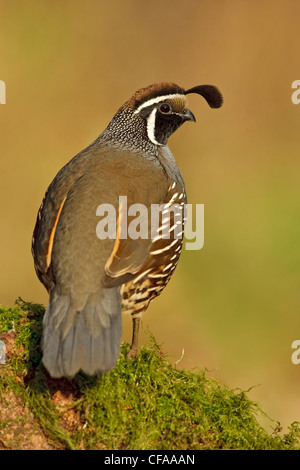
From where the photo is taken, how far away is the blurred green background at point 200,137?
26.4 ft

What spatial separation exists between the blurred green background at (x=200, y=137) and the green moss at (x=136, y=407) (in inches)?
136

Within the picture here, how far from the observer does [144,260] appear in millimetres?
4203

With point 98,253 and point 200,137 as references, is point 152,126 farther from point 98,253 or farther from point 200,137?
point 200,137

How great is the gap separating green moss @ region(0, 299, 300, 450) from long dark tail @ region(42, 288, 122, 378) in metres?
0.18

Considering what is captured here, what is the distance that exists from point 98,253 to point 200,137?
6253 millimetres

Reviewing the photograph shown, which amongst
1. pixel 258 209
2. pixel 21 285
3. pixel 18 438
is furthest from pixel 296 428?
pixel 258 209

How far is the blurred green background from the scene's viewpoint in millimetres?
8039

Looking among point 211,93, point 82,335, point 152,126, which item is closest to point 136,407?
point 82,335

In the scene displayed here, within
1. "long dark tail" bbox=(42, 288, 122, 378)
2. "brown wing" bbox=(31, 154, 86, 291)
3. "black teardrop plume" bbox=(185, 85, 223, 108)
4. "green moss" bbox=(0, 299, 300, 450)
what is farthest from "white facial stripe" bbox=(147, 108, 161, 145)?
"green moss" bbox=(0, 299, 300, 450)

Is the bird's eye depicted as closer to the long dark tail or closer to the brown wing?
the brown wing

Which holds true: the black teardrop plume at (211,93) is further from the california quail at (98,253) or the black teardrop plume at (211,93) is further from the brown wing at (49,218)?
the brown wing at (49,218)

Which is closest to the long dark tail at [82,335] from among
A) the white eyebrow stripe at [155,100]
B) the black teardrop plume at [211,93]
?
the white eyebrow stripe at [155,100]
